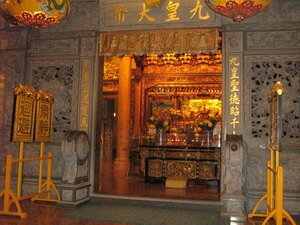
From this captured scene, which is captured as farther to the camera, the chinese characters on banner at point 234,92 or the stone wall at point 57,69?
the stone wall at point 57,69

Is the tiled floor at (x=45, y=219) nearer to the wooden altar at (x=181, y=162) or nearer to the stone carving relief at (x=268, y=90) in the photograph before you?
the stone carving relief at (x=268, y=90)

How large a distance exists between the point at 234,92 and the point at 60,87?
9.06ft

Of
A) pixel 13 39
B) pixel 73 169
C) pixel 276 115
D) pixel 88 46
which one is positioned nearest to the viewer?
pixel 276 115

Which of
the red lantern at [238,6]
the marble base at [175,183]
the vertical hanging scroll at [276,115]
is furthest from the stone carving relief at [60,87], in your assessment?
the vertical hanging scroll at [276,115]

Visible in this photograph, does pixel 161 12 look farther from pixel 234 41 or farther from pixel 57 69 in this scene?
pixel 57 69

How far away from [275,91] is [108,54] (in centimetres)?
276

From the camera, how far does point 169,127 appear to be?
31.4 ft

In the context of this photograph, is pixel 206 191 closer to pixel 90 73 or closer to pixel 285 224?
pixel 285 224

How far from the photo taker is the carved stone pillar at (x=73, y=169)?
4715 mm

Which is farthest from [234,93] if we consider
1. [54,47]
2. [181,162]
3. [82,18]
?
[54,47]

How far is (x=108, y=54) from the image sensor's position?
5.39 meters

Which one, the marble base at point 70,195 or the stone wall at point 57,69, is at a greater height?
the stone wall at point 57,69

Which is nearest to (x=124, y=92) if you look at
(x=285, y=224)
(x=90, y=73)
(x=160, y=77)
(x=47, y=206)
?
(x=160, y=77)

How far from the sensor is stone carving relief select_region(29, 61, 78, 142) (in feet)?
17.9
